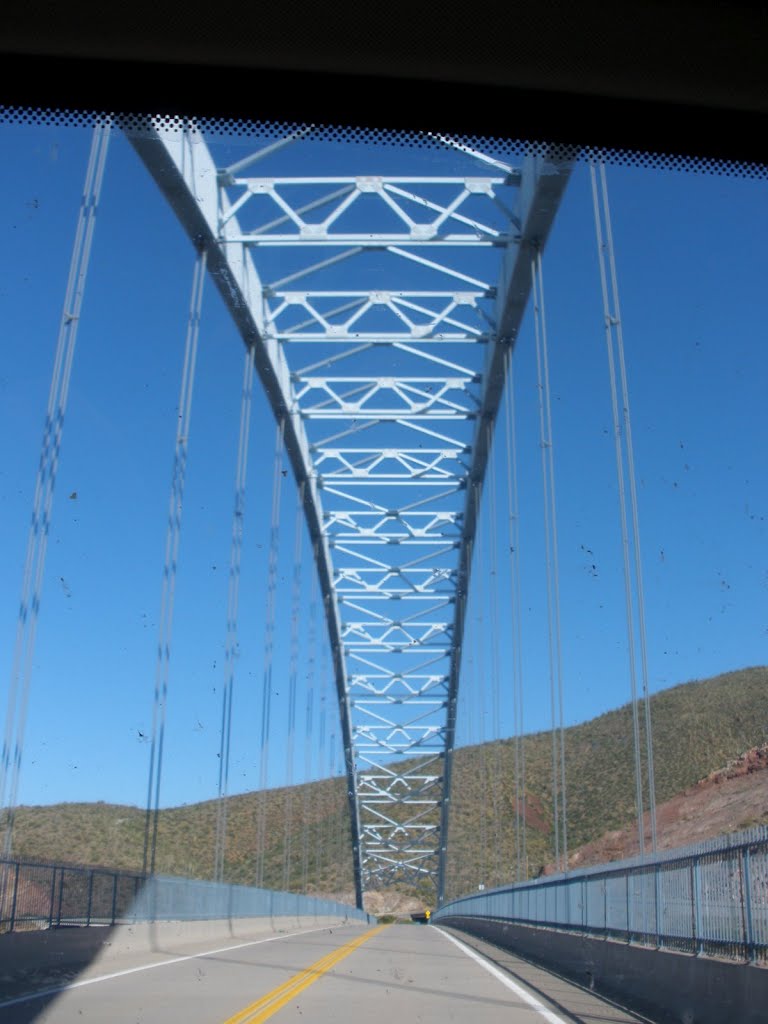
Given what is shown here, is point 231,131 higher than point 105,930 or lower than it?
higher

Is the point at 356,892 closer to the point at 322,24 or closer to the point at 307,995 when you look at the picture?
the point at 307,995

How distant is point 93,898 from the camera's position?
18.4m

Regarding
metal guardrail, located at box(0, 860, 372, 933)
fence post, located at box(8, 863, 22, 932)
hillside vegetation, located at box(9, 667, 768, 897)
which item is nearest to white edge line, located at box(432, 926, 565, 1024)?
metal guardrail, located at box(0, 860, 372, 933)

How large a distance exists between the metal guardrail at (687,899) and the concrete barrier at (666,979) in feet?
0.48

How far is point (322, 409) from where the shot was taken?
107 ft

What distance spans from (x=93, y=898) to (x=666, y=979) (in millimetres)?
10767

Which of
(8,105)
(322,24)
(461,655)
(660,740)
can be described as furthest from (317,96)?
(660,740)

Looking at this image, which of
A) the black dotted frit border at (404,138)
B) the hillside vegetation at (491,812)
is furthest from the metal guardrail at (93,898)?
the hillside vegetation at (491,812)

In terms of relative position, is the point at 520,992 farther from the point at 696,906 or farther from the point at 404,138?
the point at 404,138

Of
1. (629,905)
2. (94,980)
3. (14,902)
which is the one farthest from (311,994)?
(14,902)

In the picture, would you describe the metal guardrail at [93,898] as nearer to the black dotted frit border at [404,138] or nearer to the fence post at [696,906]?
the fence post at [696,906]

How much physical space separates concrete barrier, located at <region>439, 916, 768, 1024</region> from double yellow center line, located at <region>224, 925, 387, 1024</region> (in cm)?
276

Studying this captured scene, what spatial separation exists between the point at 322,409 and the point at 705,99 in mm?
27234

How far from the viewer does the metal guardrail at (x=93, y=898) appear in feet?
48.9
